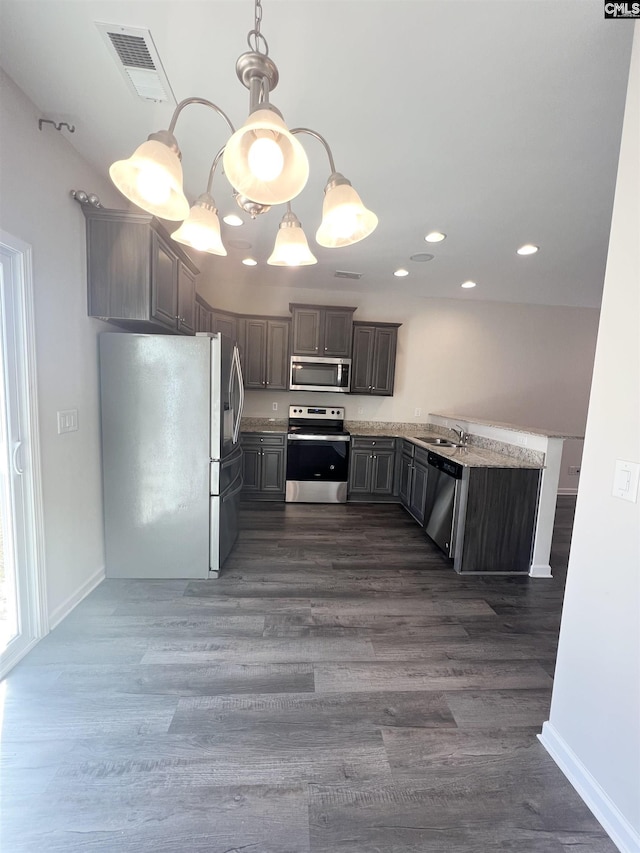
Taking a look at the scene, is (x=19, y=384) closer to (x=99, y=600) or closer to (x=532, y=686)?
(x=99, y=600)

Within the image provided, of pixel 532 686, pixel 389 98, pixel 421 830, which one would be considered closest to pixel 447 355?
pixel 389 98

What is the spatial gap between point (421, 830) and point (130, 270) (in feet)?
9.99

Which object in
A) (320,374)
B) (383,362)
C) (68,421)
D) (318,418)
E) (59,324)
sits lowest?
(318,418)

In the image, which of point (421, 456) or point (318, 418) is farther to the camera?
point (318, 418)

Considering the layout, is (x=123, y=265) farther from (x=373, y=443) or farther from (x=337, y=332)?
(x=373, y=443)

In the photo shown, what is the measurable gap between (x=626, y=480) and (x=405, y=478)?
10.1ft

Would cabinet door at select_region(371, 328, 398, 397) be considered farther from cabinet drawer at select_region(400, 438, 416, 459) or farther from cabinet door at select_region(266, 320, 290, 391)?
cabinet door at select_region(266, 320, 290, 391)

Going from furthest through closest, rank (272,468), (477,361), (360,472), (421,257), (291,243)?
1. (477,361)
2. (360,472)
3. (272,468)
4. (421,257)
5. (291,243)

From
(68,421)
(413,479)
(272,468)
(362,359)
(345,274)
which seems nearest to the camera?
(68,421)

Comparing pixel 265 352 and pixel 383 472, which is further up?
pixel 265 352

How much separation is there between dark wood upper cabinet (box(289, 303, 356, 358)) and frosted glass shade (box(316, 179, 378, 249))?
3.22 meters

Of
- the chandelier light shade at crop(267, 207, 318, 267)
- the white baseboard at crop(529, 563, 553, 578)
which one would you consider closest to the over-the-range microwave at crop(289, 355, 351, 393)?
the white baseboard at crop(529, 563, 553, 578)

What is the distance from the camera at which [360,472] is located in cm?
441

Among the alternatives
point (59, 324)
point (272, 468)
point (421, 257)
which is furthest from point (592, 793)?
point (421, 257)
